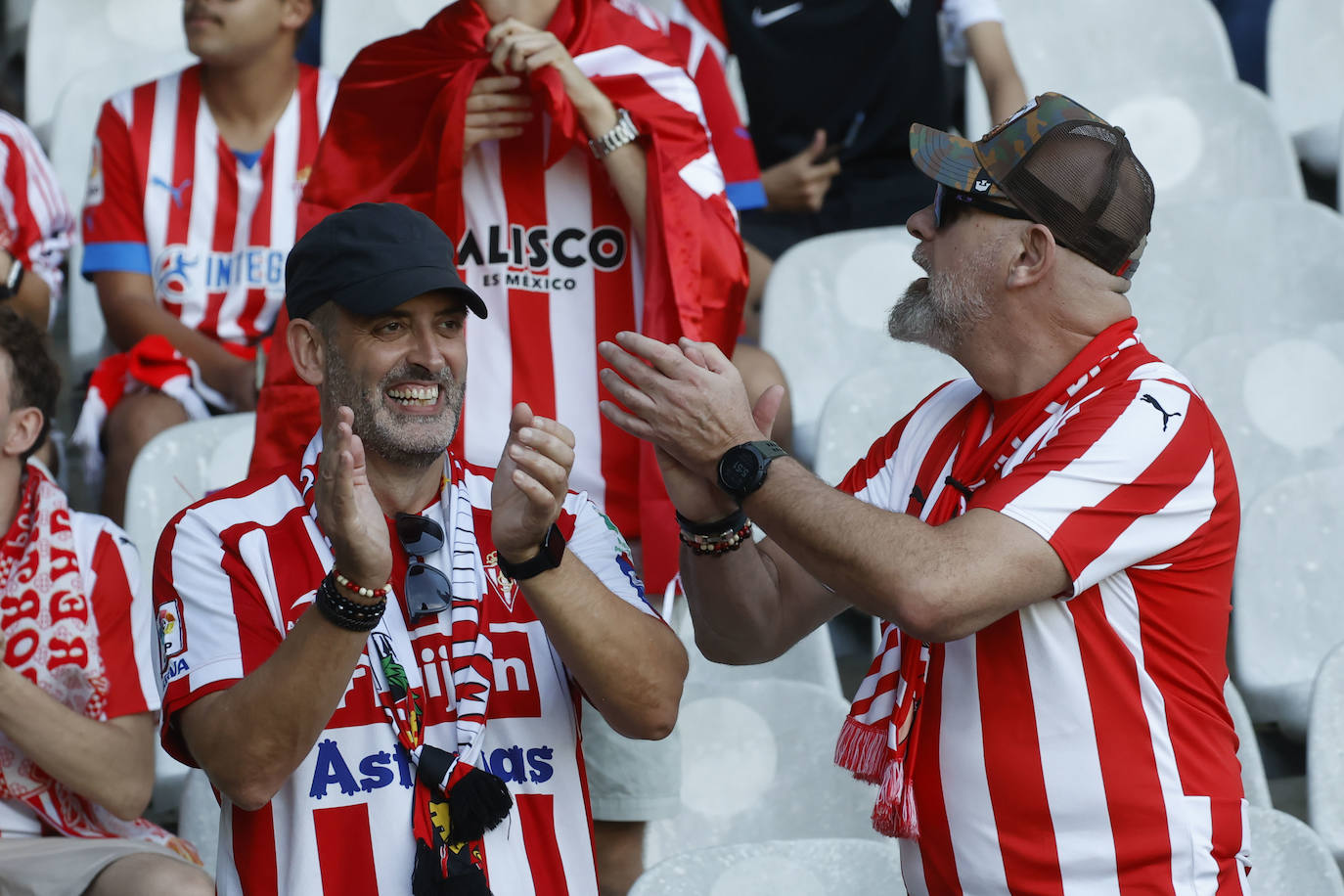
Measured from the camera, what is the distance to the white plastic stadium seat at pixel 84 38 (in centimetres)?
469

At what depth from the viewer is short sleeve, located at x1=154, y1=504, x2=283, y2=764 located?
5.57ft

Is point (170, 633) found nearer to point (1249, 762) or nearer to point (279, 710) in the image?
point (279, 710)

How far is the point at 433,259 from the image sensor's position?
1863mm

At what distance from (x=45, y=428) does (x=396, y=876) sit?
121cm

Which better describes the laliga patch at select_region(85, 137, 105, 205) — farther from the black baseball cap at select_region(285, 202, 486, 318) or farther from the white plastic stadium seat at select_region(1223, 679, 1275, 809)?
the white plastic stadium seat at select_region(1223, 679, 1275, 809)

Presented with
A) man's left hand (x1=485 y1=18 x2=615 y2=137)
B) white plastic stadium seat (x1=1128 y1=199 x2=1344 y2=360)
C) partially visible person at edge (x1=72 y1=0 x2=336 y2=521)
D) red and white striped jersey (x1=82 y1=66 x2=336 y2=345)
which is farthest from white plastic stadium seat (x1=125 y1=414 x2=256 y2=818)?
white plastic stadium seat (x1=1128 y1=199 x2=1344 y2=360)

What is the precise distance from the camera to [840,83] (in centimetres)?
411

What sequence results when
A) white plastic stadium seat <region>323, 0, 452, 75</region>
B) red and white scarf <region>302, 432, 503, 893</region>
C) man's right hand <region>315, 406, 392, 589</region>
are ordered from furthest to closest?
1. white plastic stadium seat <region>323, 0, 452, 75</region>
2. red and white scarf <region>302, 432, 503, 893</region>
3. man's right hand <region>315, 406, 392, 589</region>

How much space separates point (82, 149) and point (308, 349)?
2.75m

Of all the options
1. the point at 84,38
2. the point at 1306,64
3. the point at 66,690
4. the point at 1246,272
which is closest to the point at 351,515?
the point at 66,690

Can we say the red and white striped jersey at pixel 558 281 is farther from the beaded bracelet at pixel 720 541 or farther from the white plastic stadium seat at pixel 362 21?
the white plastic stadium seat at pixel 362 21

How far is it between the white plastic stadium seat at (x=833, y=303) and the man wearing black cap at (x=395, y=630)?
1817 mm

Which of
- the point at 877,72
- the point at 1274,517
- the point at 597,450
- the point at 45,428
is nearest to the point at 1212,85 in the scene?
the point at 877,72

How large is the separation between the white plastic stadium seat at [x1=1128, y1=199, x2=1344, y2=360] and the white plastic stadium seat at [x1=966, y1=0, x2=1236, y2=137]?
113 centimetres
